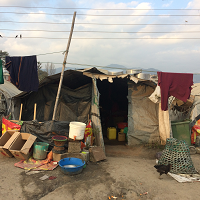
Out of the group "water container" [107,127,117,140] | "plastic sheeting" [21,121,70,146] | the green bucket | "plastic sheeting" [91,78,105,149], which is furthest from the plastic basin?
the green bucket

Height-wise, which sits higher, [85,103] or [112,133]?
[85,103]

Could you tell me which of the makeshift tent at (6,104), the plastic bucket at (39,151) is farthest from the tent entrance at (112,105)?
the plastic bucket at (39,151)

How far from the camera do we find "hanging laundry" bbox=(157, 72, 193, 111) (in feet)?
23.1

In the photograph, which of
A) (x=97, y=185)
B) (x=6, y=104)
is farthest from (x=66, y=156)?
(x=6, y=104)

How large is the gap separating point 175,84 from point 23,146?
6.53m

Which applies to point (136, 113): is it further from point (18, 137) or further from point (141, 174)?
point (18, 137)

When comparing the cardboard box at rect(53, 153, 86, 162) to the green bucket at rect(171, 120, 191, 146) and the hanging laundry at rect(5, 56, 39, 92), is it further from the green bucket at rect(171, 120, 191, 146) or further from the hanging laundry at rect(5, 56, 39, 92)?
the green bucket at rect(171, 120, 191, 146)

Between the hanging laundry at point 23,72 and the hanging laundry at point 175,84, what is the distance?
5.67 metres

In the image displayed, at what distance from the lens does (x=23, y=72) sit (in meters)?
7.58

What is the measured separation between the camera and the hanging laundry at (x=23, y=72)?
7.55 m

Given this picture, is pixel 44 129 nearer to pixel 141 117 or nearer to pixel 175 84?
pixel 141 117

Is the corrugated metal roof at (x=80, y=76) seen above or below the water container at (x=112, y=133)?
above

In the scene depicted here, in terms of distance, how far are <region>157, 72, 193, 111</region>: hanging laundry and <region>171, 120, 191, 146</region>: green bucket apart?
1.59 meters

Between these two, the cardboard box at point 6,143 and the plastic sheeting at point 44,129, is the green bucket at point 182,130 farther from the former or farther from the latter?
the cardboard box at point 6,143
